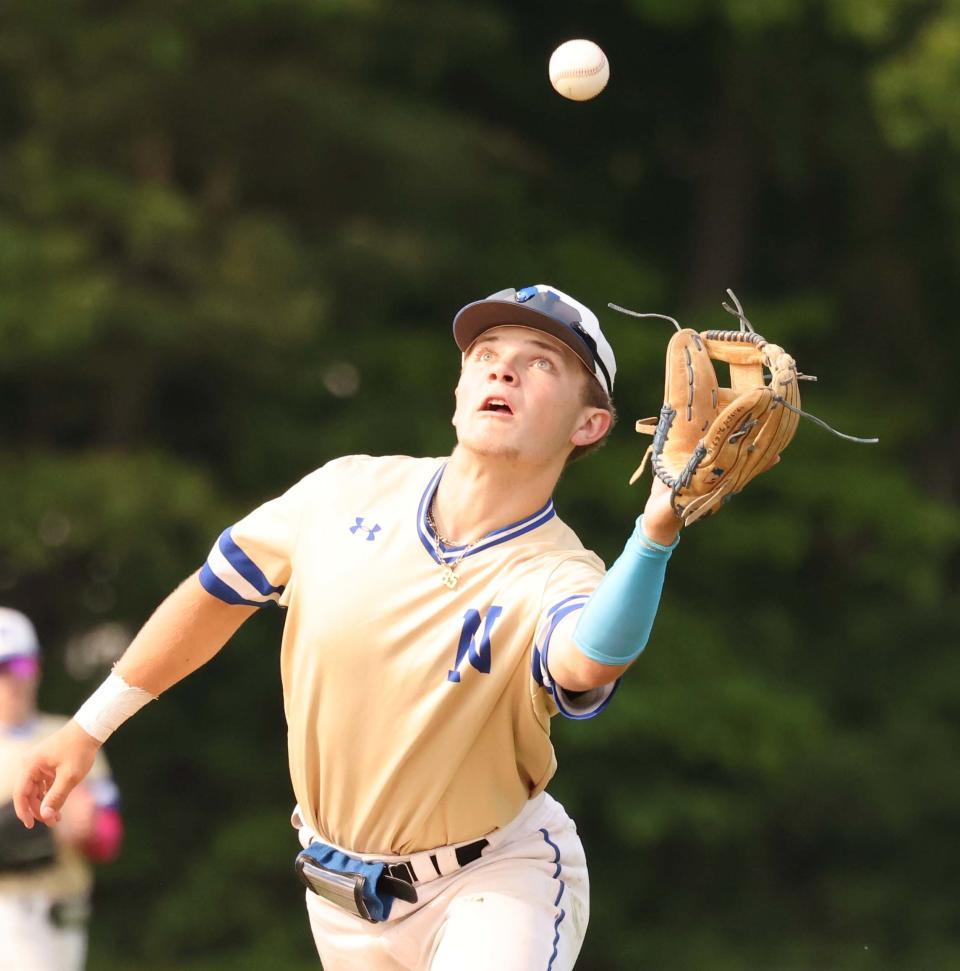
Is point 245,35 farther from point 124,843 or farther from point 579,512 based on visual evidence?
point 124,843

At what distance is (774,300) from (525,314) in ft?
36.4

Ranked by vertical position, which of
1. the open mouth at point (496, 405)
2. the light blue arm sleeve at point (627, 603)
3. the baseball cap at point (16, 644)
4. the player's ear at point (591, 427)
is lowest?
the baseball cap at point (16, 644)

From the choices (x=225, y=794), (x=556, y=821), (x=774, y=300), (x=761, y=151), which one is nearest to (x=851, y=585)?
(x=774, y=300)

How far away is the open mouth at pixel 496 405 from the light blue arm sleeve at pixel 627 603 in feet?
2.19

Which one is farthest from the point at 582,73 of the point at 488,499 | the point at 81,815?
the point at 81,815

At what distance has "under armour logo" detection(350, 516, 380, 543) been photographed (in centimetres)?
434

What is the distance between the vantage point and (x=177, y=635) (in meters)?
4.54

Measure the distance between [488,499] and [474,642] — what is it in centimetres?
35

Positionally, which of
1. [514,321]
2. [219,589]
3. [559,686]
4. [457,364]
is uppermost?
[514,321]

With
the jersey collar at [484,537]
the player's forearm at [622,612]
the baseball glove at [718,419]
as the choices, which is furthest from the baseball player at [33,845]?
the baseball glove at [718,419]

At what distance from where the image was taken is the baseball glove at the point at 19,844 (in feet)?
23.5

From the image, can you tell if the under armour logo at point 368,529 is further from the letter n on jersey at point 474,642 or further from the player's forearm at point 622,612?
the player's forearm at point 622,612

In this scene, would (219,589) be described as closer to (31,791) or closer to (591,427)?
(31,791)

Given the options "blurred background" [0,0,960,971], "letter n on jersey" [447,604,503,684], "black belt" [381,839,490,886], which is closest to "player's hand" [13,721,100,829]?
"black belt" [381,839,490,886]
